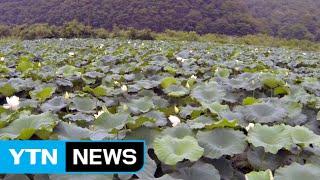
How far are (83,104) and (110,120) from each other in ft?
3.01

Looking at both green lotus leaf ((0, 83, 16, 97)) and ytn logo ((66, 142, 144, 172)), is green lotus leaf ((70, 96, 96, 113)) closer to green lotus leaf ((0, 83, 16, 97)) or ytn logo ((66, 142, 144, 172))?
green lotus leaf ((0, 83, 16, 97))

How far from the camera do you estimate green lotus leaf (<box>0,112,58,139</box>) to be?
2.51 m

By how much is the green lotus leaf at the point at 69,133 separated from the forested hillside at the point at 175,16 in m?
47.3

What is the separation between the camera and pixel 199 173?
7.72 ft

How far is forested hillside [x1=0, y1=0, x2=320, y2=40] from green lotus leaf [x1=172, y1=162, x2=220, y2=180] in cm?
4753

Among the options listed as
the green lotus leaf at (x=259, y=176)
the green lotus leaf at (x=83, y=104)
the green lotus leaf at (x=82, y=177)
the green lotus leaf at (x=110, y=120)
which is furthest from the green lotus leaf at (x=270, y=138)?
the green lotus leaf at (x=83, y=104)

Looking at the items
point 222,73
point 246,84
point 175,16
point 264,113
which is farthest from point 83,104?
point 175,16

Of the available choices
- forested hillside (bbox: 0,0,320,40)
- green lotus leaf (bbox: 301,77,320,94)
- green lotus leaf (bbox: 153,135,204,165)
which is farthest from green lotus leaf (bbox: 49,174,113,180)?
forested hillside (bbox: 0,0,320,40)

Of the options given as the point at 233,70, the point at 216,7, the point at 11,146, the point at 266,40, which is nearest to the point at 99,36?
the point at 266,40

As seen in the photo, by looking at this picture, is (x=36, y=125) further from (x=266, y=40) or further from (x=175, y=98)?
(x=266, y=40)

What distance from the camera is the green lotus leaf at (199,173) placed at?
233 centimetres

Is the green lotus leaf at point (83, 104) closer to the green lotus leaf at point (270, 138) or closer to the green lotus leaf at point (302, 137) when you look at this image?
the green lotus leaf at point (270, 138)

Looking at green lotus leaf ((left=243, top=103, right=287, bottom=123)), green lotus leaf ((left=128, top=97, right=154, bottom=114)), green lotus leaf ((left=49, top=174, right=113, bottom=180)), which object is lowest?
green lotus leaf ((left=128, top=97, right=154, bottom=114))

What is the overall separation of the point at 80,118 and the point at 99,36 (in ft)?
104
